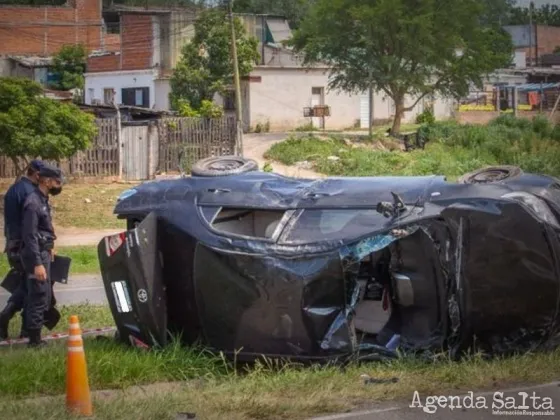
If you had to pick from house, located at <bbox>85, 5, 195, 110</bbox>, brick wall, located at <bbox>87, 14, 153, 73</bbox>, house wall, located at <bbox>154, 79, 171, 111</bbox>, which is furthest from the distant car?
brick wall, located at <bbox>87, 14, 153, 73</bbox>

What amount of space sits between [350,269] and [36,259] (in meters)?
2.67

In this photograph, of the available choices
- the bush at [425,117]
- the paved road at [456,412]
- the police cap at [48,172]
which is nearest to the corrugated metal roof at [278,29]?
the bush at [425,117]

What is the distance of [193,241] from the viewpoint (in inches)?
335

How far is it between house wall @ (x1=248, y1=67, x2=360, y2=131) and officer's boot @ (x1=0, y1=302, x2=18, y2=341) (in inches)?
1594

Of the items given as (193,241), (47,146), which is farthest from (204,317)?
(47,146)

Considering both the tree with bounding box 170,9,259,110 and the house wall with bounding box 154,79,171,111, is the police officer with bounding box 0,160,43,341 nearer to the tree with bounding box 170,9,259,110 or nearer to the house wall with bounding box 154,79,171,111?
the tree with bounding box 170,9,259,110

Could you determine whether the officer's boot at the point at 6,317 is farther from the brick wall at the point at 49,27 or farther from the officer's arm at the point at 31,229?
the brick wall at the point at 49,27

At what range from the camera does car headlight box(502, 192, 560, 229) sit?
784cm

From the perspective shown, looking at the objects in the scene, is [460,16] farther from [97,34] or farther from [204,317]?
[204,317]

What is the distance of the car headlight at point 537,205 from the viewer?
784 centimetres

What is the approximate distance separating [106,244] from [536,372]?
138 inches

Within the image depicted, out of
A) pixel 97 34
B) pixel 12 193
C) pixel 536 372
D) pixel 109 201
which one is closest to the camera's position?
pixel 536 372

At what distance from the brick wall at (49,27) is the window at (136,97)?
1100 cm

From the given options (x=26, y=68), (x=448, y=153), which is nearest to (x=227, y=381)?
(x=448, y=153)
